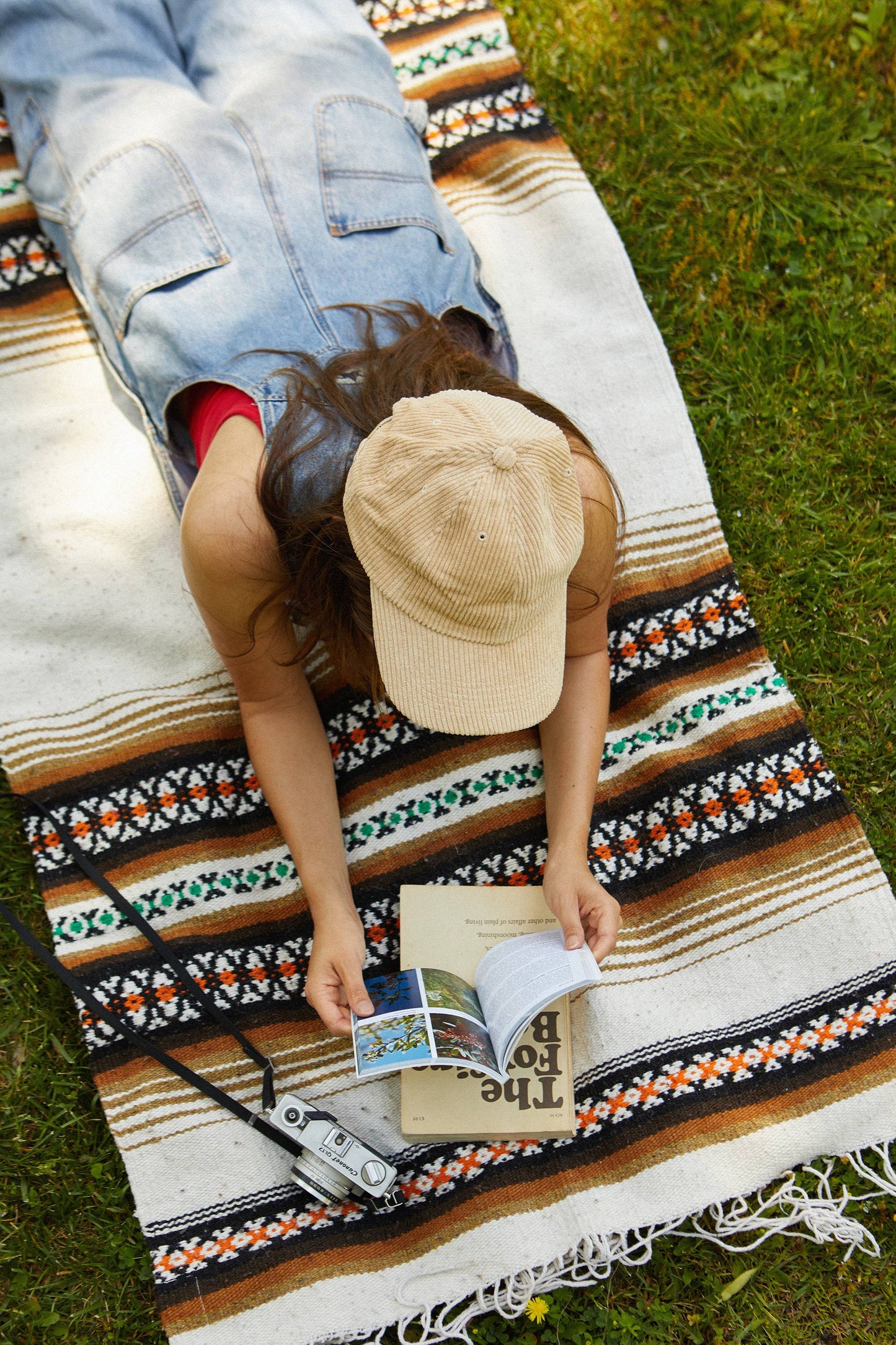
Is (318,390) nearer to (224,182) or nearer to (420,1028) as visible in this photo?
(224,182)

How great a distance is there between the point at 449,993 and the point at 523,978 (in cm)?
14

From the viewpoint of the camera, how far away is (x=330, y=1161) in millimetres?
1729

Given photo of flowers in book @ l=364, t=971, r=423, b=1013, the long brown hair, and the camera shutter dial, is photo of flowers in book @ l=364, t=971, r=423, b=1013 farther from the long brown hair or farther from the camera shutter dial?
the long brown hair

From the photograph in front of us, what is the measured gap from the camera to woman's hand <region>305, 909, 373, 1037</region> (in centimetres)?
172

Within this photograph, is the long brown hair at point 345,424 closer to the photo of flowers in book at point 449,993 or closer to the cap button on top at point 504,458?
the cap button on top at point 504,458

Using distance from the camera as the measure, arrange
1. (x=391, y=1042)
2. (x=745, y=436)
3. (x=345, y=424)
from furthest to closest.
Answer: (x=745, y=436)
(x=391, y=1042)
(x=345, y=424)

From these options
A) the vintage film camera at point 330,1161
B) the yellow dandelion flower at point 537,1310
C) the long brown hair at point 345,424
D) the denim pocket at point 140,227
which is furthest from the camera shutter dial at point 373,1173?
the denim pocket at point 140,227

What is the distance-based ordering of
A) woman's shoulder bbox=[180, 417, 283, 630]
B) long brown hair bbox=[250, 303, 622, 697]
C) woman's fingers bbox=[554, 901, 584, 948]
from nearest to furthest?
long brown hair bbox=[250, 303, 622, 697] < woman's shoulder bbox=[180, 417, 283, 630] < woman's fingers bbox=[554, 901, 584, 948]

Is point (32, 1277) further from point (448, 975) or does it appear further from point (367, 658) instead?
point (367, 658)

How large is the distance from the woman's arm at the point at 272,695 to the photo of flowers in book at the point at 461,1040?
0.16 meters

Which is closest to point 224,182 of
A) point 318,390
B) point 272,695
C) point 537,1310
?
point 318,390

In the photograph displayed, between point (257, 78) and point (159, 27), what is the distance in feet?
1.03

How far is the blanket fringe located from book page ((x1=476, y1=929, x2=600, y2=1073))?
460 millimetres

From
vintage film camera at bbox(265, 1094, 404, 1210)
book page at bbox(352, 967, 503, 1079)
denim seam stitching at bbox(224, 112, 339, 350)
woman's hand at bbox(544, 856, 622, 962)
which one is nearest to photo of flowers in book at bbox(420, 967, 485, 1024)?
book page at bbox(352, 967, 503, 1079)
